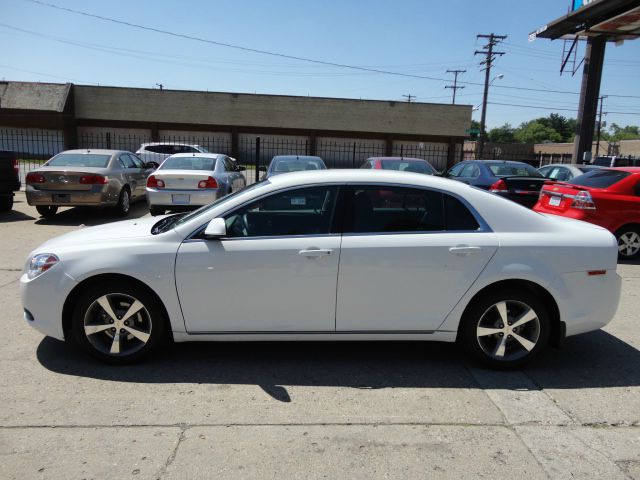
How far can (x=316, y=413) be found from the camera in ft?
11.1

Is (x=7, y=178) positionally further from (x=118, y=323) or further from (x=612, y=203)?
(x=612, y=203)

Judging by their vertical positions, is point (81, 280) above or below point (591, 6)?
below

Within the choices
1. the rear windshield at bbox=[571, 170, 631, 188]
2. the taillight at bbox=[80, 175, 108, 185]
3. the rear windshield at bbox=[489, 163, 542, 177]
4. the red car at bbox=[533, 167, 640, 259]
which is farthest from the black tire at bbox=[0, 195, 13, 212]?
the rear windshield at bbox=[571, 170, 631, 188]

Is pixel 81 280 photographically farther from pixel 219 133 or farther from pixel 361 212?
pixel 219 133

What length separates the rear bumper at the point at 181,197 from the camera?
10266mm

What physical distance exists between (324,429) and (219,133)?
127 feet

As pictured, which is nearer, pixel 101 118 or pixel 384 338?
pixel 384 338

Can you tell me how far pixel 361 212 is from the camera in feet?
13.0

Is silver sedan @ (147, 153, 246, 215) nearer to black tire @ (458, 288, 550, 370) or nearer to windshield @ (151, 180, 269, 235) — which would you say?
windshield @ (151, 180, 269, 235)

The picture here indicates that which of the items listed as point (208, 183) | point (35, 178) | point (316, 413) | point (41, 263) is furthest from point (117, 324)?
point (35, 178)

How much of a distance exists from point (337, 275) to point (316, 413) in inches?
39.4

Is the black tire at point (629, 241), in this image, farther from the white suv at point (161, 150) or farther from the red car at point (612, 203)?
the white suv at point (161, 150)

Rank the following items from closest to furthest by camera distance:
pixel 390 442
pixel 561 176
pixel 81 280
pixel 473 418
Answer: pixel 390 442, pixel 473 418, pixel 81 280, pixel 561 176

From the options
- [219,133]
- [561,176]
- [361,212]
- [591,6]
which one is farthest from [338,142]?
[361,212]
